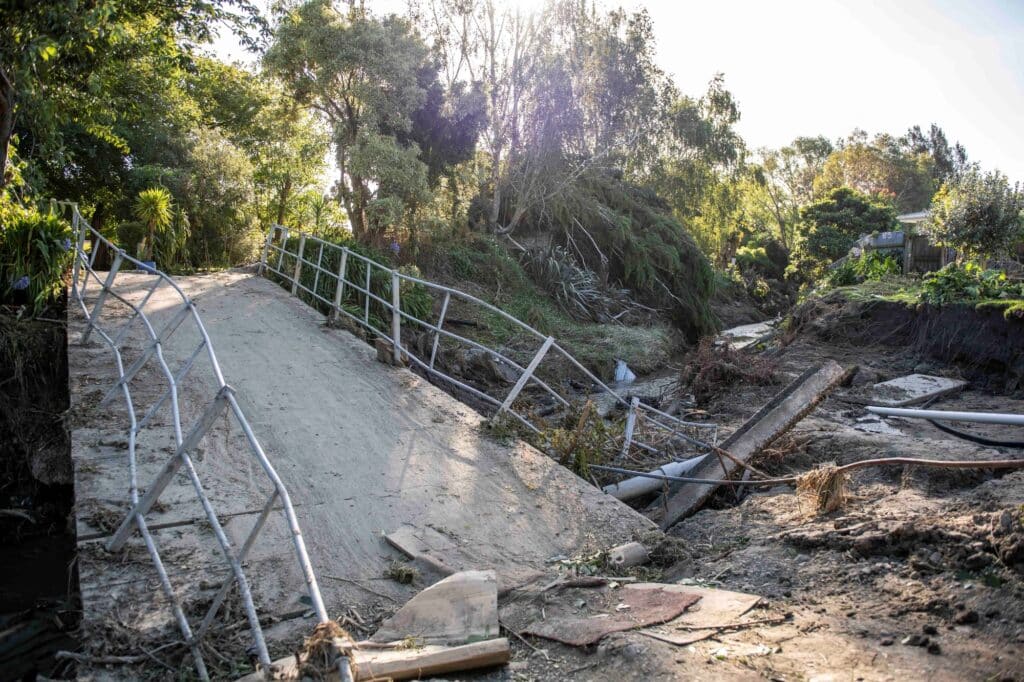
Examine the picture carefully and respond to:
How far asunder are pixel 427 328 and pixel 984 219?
1187cm

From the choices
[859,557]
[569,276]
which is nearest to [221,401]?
[859,557]

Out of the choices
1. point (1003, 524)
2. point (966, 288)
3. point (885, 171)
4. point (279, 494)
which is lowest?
point (279, 494)

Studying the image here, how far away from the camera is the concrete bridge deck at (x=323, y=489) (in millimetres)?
Answer: 4090

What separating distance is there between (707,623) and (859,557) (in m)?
1.26

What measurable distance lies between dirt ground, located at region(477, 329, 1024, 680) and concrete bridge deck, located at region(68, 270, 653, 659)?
0.86 metres

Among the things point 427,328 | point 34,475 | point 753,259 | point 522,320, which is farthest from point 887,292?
point 753,259

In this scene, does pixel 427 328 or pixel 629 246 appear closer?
pixel 427 328

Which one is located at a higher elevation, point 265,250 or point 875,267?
point 875,267

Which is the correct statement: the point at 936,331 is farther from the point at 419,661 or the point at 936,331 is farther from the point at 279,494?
the point at 279,494

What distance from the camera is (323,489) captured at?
5.20 m

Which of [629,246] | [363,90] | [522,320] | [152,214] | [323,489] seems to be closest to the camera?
[323,489]

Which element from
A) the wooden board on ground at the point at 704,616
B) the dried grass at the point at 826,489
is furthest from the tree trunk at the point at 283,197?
the wooden board on ground at the point at 704,616

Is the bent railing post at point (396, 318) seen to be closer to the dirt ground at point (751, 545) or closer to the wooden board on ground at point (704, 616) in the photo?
the dirt ground at point (751, 545)

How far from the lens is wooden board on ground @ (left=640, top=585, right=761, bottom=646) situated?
11.6 ft
